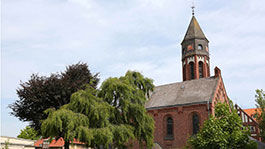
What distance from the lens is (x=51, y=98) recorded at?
27016 mm

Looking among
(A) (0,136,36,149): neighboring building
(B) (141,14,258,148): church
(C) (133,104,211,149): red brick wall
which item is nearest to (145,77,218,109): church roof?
(B) (141,14,258,148): church

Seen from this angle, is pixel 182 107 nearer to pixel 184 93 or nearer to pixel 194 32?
pixel 184 93

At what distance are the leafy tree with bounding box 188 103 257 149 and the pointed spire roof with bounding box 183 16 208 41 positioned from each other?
22421 mm

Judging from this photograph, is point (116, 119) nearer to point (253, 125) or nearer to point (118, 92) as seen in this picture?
point (118, 92)

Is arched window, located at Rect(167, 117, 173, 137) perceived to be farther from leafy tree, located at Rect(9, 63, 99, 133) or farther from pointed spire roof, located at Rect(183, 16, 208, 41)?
pointed spire roof, located at Rect(183, 16, 208, 41)

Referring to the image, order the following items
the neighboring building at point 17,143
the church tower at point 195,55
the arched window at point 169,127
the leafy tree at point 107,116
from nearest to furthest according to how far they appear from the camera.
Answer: the leafy tree at point 107,116 < the neighboring building at point 17,143 < the arched window at point 169,127 < the church tower at point 195,55

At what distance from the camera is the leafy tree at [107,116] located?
17.6 metres

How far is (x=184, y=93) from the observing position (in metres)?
33.0

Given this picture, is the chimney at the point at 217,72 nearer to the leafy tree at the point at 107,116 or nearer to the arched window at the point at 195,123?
the arched window at the point at 195,123

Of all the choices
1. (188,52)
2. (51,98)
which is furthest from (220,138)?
(188,52)

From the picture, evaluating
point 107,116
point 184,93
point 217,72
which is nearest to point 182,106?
point 184,93

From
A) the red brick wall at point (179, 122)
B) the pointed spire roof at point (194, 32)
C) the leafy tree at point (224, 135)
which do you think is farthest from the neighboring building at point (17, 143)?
the pointed spire roof at point (194, 32)

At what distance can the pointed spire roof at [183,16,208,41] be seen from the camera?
42.9 meters

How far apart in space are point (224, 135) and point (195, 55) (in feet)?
72.8
